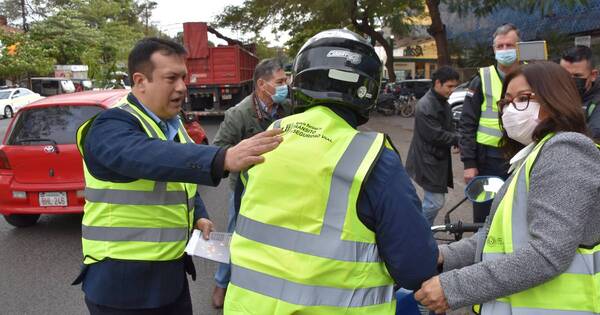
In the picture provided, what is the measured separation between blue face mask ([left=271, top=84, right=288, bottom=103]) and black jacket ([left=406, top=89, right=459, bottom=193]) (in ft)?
4.23

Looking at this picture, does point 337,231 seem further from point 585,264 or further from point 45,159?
point 45,159

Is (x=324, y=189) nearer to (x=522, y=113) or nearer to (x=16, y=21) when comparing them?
(x=522, y=113)

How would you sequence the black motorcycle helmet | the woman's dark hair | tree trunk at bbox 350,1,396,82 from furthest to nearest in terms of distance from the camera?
tree trunk at bbox 350,1,396,82 < the woman's dark hair < the black motorcycle helmet

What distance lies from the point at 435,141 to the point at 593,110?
4.15 ft

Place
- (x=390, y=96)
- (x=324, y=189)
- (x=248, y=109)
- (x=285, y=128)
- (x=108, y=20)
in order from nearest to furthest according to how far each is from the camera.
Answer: (x=324, y=189)
(x=285, y=128)
(x=248, y=109)
(x=390, y=96)
(x=108, y=20)

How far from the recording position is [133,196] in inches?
78.7

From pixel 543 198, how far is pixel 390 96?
67.2 feet

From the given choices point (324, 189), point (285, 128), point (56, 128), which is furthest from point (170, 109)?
point (56, 128)

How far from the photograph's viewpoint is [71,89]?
28672mm

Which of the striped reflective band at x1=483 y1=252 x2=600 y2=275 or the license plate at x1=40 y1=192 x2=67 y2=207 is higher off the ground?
the striped reflective band at x1=483 y1=252 x2=600 y2=275

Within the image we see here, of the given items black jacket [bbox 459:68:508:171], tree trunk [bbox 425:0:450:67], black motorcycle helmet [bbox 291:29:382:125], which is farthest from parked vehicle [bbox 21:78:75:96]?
black motorcycle helmet [bbox 291:29:382:125]

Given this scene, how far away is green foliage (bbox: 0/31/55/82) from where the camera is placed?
103 ft

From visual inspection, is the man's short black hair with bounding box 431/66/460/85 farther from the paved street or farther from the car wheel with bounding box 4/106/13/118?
the car wheel with bounding box 4/106/13/118

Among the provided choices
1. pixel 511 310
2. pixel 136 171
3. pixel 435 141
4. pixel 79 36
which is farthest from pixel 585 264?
pixel 79 36
